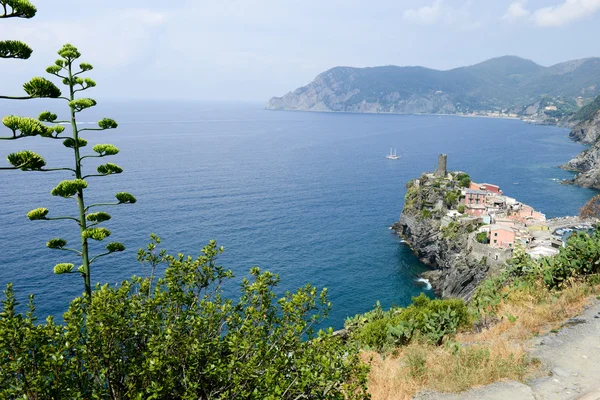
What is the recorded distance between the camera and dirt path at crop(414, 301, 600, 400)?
29.1 feet

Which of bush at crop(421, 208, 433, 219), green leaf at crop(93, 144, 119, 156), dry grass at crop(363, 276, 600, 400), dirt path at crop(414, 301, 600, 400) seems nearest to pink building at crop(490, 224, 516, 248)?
bush at crop(421, 208, 433, 219)

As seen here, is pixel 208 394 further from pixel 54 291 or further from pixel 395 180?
pixel 395 180

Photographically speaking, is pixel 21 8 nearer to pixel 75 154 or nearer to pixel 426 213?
pixel 75 154

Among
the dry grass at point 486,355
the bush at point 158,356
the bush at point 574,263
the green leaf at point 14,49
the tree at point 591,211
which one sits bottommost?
the tree at point 591,211

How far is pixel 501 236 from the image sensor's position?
5700 centimetres

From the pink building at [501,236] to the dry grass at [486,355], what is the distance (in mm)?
45268

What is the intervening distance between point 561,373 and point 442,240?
185 ft

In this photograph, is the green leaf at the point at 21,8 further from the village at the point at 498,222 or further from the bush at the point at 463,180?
the bush at the point at 463,180

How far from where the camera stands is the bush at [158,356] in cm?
603

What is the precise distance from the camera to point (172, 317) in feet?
24.9

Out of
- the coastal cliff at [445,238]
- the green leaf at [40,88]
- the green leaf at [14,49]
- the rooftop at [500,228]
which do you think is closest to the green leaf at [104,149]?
the green leaf at [40,88]

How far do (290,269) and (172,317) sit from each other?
49.0 m

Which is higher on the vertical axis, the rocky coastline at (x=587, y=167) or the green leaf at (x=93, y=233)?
the green leaf at (x=93, y=233)

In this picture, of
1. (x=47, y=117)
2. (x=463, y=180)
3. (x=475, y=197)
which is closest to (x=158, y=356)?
(x=47, y=117)
